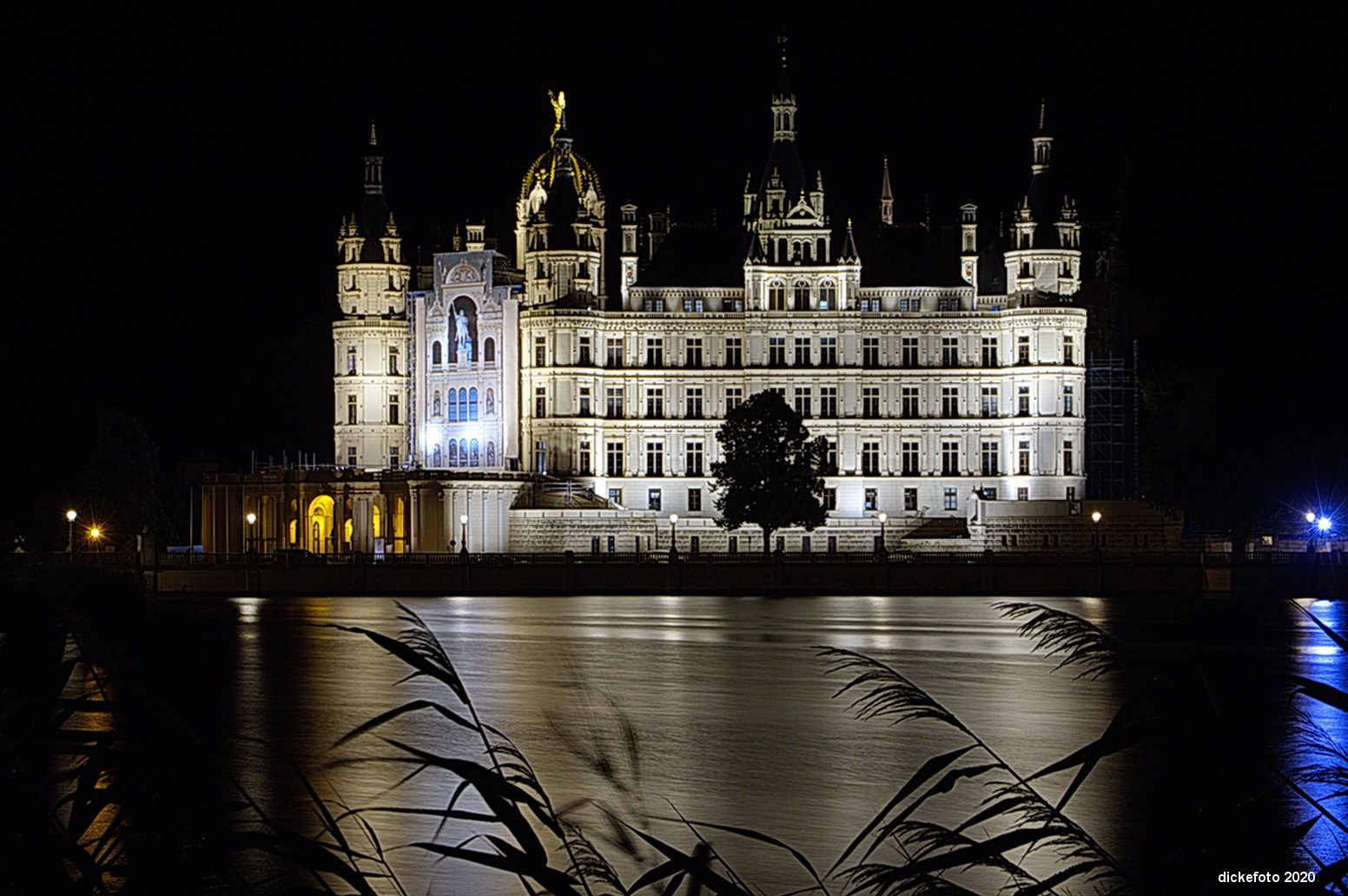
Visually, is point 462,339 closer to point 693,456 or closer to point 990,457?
point 693,456

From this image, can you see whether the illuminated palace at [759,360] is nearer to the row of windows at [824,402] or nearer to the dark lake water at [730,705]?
the row of windows at [824,402]

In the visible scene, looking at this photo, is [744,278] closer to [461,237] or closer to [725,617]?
[461,237]

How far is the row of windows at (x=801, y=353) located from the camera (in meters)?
80.8

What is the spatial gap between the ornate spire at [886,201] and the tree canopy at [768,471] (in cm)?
2023

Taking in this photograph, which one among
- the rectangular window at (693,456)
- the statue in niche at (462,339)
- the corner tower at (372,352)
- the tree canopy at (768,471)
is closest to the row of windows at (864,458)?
the rectangular window at (693,456)

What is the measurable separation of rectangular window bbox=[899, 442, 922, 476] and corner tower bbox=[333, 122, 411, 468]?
75.9 ft

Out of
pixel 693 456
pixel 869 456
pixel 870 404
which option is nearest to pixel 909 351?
pixel 870 404

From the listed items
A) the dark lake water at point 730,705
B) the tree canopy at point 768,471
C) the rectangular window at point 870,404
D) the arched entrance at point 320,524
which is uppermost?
the rectangular window at point 870,404

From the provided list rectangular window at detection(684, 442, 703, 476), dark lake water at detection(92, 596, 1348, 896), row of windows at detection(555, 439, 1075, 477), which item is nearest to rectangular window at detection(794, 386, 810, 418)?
row of windows at detection(555, 439, 1075, 477)

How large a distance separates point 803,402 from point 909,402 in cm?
487

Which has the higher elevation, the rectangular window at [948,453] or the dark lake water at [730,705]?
the rectangular window at [948,453]

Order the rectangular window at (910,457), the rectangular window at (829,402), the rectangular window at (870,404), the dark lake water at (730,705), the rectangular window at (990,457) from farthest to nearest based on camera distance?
the rectangular window at (870,404)
the rectangular window at (829,402)
the rectangular window at (910,457)
the rectangular window at (990,457)
the dark lake water at (730,705)

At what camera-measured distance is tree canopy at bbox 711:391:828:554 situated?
7075 cm

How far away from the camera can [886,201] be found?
90.3 metres
